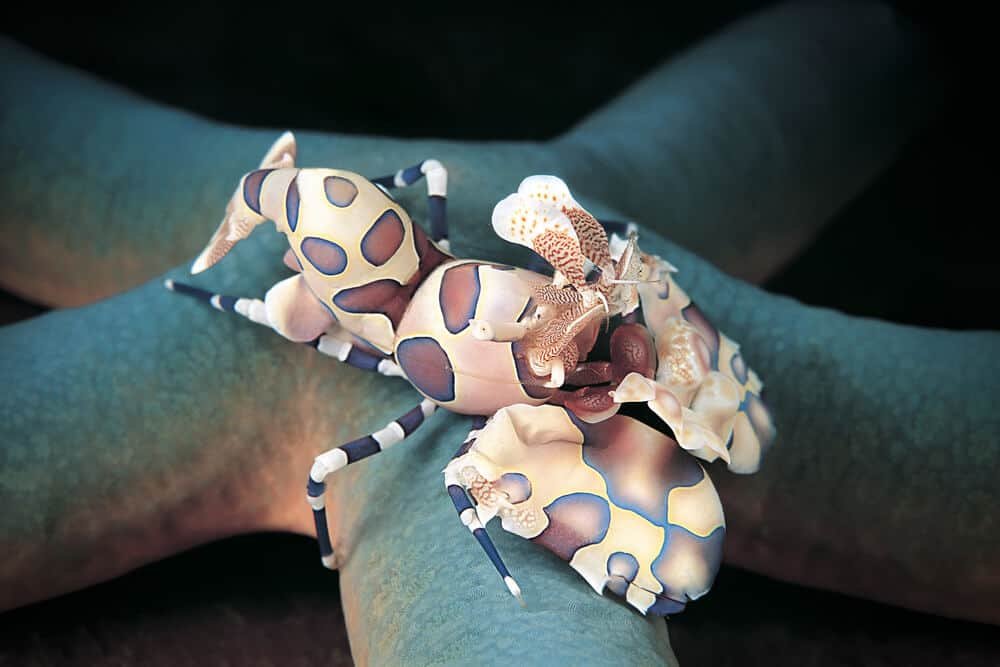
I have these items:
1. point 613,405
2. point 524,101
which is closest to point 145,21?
point 524,101

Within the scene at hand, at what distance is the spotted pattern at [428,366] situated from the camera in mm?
875

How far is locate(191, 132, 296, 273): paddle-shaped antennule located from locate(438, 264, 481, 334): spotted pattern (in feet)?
0.71

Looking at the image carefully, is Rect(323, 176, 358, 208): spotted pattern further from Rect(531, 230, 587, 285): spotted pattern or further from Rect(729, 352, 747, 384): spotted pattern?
Rect(729, 352, 747, 384): spotted pattern

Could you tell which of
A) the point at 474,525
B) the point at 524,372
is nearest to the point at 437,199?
the point at 524,372

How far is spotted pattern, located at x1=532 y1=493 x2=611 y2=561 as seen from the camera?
2.73 ft

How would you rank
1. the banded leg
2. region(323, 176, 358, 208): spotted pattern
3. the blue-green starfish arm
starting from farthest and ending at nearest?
1. the blue-green starfish arm
2. the banded leg
3. region(323, 176, 358, 208): spotted pattern

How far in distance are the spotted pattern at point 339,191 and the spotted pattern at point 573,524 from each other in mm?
320

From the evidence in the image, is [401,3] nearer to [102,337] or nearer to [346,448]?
[102,337]

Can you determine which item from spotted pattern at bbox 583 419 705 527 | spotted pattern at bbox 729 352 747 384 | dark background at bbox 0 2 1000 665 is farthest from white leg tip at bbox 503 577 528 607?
dark background at bbox 0 2 1000 665

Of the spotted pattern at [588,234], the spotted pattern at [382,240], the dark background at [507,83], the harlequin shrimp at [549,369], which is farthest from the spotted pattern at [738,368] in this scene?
the dark background at [507,83]

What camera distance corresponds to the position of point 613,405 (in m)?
0.86

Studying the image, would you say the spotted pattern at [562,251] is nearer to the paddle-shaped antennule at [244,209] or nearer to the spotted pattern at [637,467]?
the spotted pattern at [637,467]

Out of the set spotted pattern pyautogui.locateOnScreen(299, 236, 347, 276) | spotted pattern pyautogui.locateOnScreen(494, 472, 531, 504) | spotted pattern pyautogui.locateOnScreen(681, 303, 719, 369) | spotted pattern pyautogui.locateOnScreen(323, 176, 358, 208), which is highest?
spotted pattern pyautogui.locateOnScreen(323, 176, 358, 208)

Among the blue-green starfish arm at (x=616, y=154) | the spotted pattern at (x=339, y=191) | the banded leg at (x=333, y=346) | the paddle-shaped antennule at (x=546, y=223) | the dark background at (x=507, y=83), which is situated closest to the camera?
the paddle-shaped antennule at (x=546, y=223)
